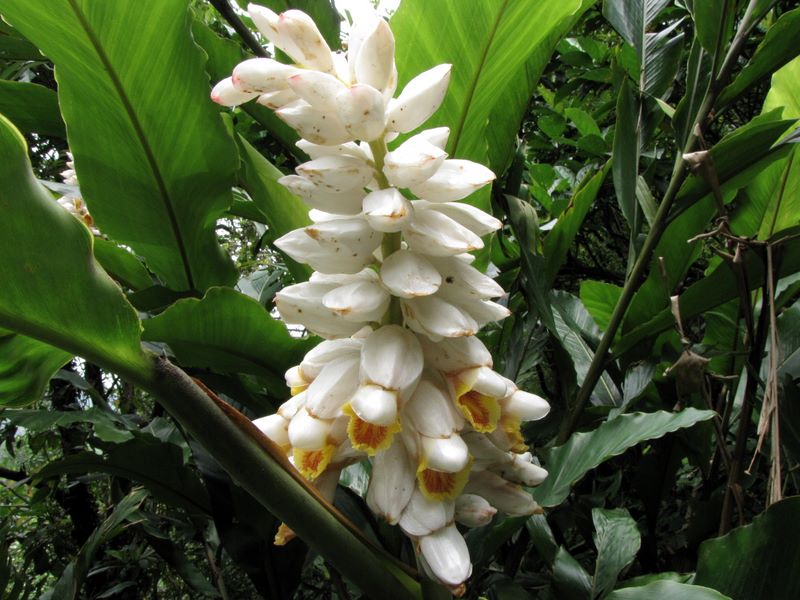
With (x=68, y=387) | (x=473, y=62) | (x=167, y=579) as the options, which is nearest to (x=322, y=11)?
(x=473, y=62)

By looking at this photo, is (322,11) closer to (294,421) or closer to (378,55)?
(378,55)

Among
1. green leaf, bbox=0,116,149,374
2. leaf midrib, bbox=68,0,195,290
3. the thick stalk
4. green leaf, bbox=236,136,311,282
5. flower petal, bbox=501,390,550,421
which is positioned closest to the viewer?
green leaf, bbox=0,116,149,374

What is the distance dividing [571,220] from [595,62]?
1.07m

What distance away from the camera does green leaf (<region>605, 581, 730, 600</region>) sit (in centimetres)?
51

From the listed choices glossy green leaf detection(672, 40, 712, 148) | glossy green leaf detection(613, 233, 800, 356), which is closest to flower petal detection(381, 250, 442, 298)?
glossy green leaf detection(613, 233, 800, 356)

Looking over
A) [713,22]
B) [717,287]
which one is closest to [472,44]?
[713,22]

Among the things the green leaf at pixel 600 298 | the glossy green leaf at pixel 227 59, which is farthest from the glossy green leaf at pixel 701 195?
the glossy green leaf at pixel 227 59

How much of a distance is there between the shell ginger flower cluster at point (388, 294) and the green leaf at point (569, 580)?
9.9 inches

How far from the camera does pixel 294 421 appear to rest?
0.52 metres

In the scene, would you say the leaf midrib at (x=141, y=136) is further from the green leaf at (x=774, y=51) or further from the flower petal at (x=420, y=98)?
the green leaf at (x=774, y=51)

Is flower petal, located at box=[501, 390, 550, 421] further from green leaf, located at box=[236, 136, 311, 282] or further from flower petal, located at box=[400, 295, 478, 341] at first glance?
green leaf, located at box=[236, 136, 311, 282]

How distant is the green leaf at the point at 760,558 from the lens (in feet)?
1.88

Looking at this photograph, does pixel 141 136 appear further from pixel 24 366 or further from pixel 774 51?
pixel 774 51

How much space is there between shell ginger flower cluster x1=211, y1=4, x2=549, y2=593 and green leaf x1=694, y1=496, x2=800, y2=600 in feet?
0.76
